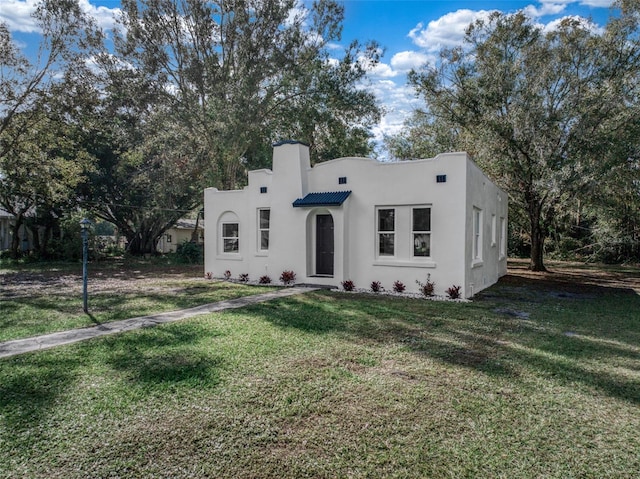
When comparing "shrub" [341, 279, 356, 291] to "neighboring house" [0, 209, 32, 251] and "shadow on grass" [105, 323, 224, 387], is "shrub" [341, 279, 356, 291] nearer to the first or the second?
"shadow on grass" [105, 323, 224, 387]

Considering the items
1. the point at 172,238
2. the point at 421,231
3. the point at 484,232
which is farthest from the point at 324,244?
the point at 172,238

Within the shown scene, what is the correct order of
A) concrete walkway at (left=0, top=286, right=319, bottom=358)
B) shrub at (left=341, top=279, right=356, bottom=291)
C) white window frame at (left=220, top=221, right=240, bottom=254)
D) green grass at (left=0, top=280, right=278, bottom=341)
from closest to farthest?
concrete walkway at (left=0, top=286, right=319, bottom=358), green grass at (left=0, top=280, right=278, bottom=341), shrub at (left=341, top=279, right=356, bottom=291), white window frame at (left=220, top=221, right=240, bottom=254)

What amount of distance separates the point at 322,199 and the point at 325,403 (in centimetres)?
852

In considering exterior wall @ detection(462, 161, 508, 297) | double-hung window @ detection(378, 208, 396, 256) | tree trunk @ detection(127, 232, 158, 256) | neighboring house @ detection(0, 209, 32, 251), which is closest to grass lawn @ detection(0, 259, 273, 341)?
double-hung window @ detection(378, 208, 396, 256)

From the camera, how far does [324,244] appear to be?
1286 cm

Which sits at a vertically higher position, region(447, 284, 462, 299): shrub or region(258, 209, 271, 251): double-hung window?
region(258, 209, 271, 251): double-hung window

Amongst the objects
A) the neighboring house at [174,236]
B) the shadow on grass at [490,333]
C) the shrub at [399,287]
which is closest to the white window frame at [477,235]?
the shadow on grass at [490,333]

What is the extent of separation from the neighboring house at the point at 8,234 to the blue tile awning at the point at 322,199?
24302mm

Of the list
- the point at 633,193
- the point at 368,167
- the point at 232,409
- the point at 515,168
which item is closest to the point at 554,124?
the point at 515,168

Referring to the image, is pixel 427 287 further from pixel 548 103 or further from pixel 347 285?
pixel 548 103

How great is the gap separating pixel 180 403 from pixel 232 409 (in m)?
0.56

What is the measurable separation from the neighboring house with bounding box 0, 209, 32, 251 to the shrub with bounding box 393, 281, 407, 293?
2714cm

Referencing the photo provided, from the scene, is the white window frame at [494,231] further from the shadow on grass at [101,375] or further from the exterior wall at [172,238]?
the exterior wall at [172,238]

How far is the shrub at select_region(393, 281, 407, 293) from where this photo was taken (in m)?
11.3
